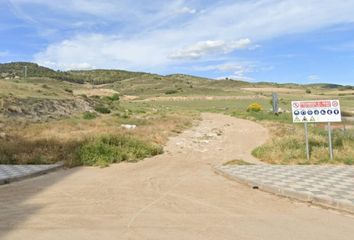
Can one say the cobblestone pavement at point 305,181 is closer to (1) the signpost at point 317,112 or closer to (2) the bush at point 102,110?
(1) the signpost at point 317,112

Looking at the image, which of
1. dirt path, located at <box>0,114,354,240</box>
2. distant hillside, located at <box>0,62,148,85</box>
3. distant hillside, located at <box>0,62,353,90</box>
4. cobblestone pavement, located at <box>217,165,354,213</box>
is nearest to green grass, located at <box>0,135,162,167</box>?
dirt path, located at <box>0,114,354,240</box>

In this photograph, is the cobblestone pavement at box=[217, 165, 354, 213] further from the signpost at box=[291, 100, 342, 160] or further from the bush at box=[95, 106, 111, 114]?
the bush at box=[95, 106, 111, 114]

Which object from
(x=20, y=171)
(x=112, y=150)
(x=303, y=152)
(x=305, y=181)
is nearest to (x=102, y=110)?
(x=112, y=150)

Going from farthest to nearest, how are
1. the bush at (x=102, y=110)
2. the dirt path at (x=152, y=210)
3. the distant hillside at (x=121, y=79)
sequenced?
the distant hillside at (x=121, y=79) < the bush at (x=102, y=110) < the dirt path at (x=152, y=210)

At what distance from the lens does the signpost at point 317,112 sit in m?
15.0

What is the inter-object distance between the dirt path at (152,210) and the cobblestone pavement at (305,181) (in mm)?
314

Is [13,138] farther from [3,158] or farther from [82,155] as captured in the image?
[82,155]

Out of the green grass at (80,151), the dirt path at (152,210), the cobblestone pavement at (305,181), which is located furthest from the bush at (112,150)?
the cobblestone pavement at (305,181)

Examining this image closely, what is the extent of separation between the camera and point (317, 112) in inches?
599

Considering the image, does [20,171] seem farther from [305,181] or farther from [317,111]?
Answer: [317,111]

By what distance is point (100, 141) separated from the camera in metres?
15.5

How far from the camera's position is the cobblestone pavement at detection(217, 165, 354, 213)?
8617 millimetres

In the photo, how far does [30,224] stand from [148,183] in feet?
13.7

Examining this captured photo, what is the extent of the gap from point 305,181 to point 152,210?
4.19m
